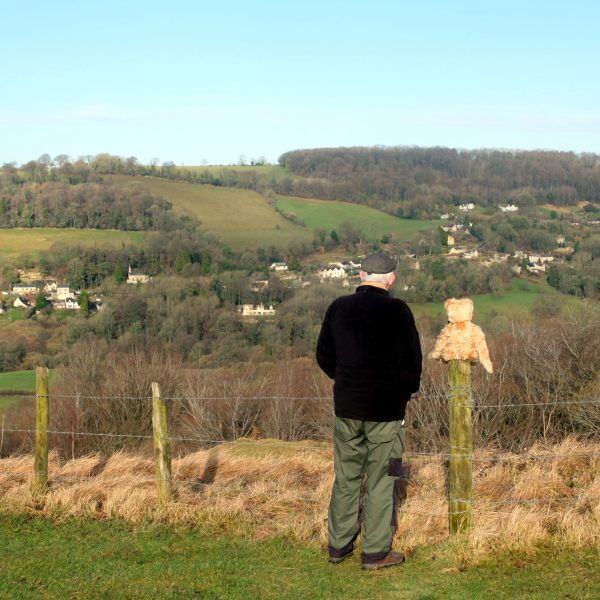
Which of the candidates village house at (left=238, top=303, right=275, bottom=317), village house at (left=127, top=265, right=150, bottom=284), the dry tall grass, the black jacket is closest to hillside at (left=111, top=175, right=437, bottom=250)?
village house at (left=127, top=265, right=150, bottom=284)

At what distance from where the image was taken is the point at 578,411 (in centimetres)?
1778

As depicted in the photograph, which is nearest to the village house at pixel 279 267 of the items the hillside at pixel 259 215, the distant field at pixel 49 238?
the hillside at pixel 259 215

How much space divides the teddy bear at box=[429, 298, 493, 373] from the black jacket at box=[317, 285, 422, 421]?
462 mm

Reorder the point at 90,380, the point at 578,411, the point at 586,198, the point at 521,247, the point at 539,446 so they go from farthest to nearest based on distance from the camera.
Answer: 1. the point at 586,198
2. the point at 521,247
3. the point at 90,380
4. the point at 578,411
5. the point at 539,446

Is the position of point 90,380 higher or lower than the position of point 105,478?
A: lower

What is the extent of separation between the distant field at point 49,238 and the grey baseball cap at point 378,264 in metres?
80.3

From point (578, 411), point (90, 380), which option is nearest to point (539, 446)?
point (578, 411)

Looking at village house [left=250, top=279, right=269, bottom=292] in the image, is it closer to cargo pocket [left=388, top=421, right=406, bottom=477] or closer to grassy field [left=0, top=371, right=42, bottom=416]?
grassy field [left=0, top=371, right=42, bottom=416]

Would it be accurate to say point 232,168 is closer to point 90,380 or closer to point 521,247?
point 521,247

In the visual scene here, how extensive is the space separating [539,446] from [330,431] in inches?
674

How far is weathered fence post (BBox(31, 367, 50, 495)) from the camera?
7.36m

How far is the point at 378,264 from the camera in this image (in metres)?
5.49

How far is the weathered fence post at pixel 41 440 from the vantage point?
24.2ft

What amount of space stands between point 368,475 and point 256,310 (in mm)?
59549
